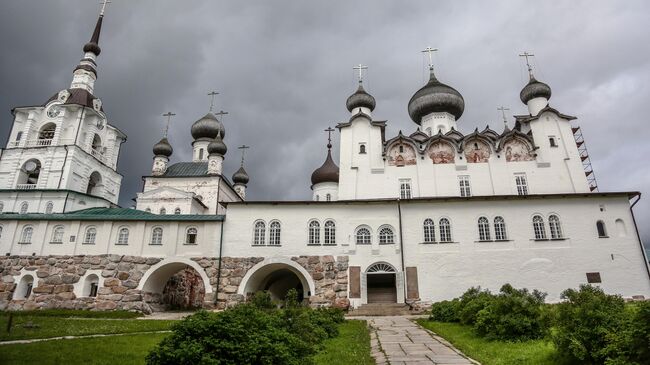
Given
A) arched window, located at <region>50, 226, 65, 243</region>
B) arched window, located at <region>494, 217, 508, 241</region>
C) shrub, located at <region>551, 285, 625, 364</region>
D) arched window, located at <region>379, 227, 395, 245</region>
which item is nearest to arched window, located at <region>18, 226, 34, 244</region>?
arched window, located at <region>50, 226, 65, 243</region>

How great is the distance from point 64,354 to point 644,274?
88.0 ft

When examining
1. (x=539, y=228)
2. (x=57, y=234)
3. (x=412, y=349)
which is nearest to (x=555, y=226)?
(x=539, y=228)

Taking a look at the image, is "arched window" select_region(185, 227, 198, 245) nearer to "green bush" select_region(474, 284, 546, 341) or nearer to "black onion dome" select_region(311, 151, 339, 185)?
"black onion dome" select_region(311, 151, 339, 185)

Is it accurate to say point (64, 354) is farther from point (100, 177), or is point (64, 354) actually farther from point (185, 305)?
point (100, 177)

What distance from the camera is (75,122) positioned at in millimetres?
33750

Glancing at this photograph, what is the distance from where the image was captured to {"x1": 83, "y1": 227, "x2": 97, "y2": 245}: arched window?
23.1 m

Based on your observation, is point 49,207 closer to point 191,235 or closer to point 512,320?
point 191,235

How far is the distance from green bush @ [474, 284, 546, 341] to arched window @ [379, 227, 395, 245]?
12052 mm

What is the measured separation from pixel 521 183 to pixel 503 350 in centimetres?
2123

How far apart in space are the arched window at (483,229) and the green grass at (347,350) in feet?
42.6

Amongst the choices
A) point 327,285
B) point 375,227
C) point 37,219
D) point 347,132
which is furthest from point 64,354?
point 347,132

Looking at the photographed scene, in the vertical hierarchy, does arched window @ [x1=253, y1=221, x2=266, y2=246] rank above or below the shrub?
above

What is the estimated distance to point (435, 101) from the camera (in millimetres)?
32938

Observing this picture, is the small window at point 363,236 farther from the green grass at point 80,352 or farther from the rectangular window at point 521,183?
the green grass at point 80,352
